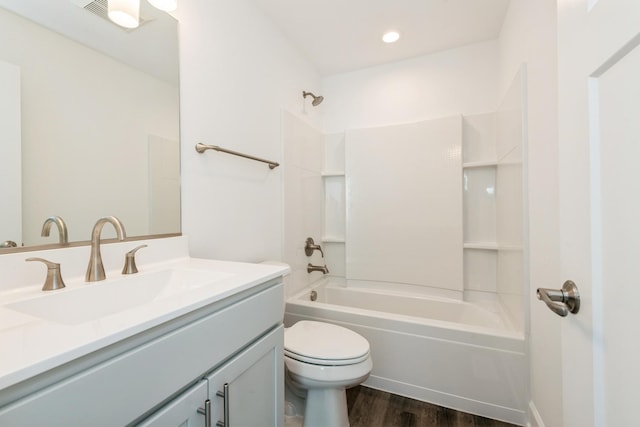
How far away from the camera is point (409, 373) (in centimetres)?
164

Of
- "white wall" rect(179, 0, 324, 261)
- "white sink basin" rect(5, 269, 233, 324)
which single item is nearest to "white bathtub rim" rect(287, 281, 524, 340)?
"white wall" rect(179, 0, 324, 261)

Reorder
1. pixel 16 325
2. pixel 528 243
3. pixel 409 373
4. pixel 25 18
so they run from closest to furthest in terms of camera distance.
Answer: pixel 16 325, pixel 25 18, pixel 528 243, pixel 409 373

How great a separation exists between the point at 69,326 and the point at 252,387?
21.6 inches

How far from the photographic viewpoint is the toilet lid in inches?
48.6

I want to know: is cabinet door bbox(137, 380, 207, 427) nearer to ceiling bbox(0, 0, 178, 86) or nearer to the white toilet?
the white toilet

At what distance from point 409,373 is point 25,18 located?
7.42 feet

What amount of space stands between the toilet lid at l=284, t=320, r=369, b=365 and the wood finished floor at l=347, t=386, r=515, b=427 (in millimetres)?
482

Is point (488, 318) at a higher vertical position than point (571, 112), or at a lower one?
lower

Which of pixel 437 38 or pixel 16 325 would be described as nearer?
pixel 16 325

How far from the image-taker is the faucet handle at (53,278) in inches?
30.0

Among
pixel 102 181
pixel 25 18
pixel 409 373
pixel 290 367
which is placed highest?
pixel 25 18

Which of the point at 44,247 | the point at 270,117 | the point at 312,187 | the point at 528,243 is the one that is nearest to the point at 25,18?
the point at 44,247

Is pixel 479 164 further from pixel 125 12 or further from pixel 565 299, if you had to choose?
pixel 125 12

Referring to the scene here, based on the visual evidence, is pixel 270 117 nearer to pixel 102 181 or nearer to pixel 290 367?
pixel 102 181
